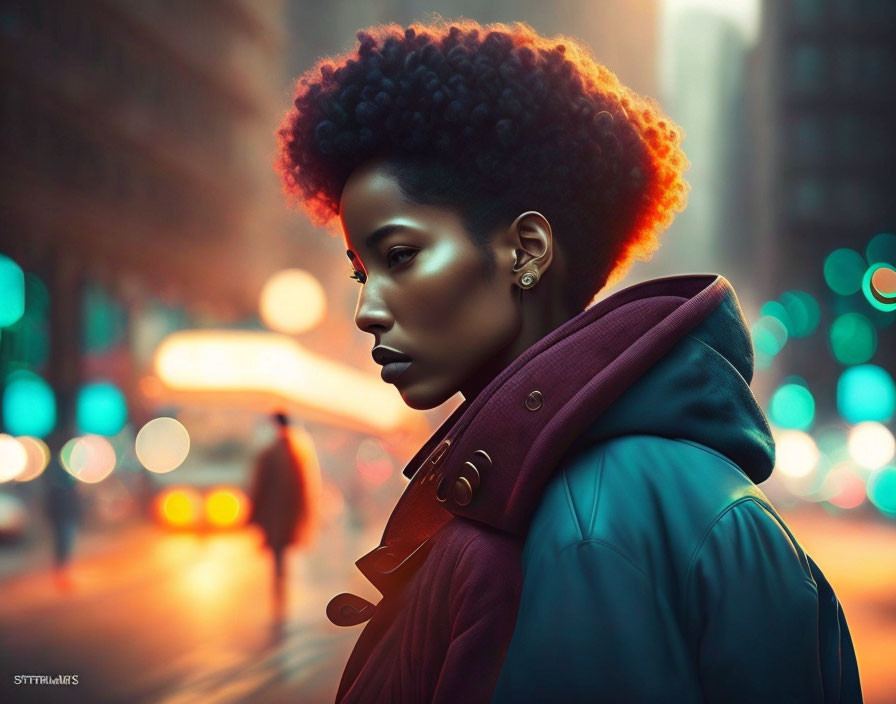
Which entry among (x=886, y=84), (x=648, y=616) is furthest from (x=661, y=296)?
(x=886, y=84)

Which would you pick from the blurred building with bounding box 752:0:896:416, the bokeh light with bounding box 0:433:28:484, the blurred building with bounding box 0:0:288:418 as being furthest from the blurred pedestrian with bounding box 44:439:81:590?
the blurred building with bounding box 752:0:896:416

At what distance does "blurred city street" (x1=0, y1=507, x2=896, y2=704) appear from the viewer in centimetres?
648

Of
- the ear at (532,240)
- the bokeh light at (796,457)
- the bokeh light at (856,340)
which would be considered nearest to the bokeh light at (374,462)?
the bokeh light at (796,457)

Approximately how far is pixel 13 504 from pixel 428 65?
16346 millimetres

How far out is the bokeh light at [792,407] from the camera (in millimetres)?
46906

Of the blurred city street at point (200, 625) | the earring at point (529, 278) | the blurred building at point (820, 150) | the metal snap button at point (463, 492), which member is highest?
the blurred building at point (820, 150)

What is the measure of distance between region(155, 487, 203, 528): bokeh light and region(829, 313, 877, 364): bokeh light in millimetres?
30249

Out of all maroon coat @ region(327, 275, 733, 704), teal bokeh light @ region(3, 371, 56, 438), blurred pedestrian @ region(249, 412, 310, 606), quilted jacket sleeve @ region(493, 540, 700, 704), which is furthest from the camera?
teal bokeh light @ region(3, 371, 56, 438)

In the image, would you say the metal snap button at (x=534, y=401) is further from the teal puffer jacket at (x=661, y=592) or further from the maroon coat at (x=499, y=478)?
the teal puffer jacket at (x=661, y=592)

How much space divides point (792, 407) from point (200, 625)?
43014mm

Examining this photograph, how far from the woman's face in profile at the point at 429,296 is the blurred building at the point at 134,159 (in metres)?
19.2

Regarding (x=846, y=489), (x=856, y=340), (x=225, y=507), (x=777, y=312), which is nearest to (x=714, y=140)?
(x=777, y=312)

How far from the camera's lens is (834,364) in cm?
4628

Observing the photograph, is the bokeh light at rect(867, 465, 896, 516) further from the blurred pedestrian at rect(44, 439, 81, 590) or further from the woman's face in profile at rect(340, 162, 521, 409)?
the woman's face in profile at rect(340, 162, 521, 409)
